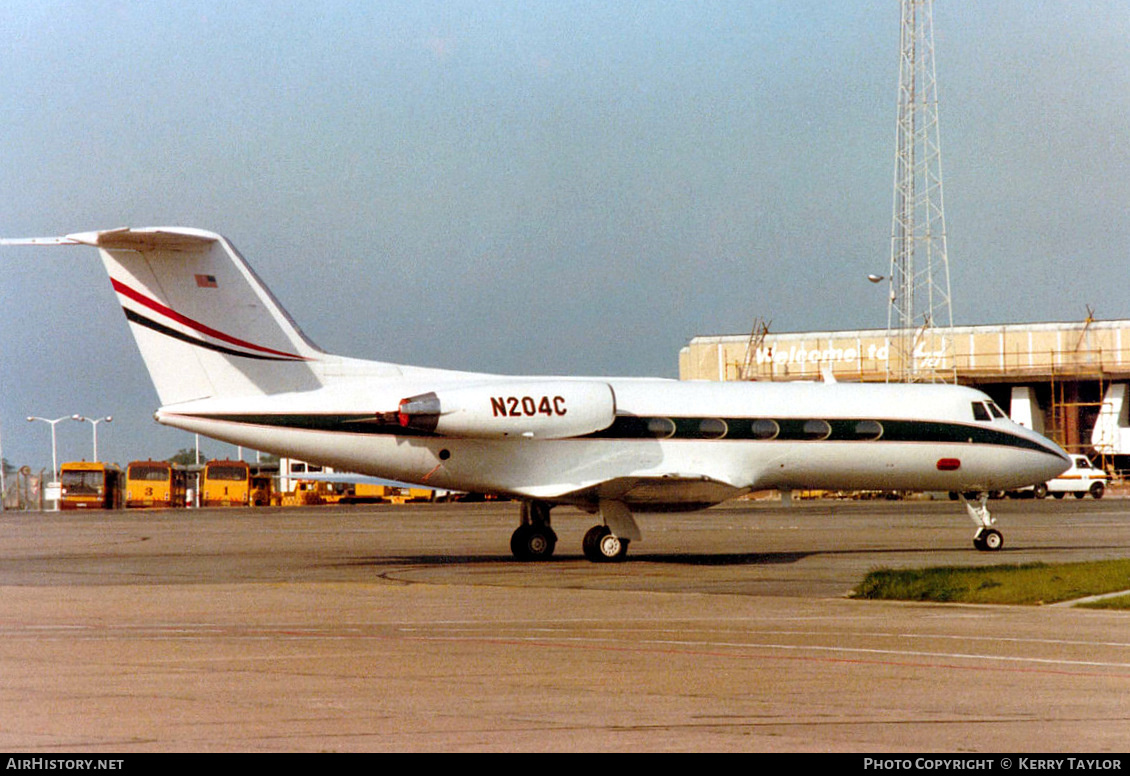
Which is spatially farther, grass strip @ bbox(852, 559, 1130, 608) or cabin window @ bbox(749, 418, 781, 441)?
cabin window @ bbox(749, 418, 781, 441)

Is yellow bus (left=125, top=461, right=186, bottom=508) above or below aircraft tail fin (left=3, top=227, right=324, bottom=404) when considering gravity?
below

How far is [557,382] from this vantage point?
77.6 ft

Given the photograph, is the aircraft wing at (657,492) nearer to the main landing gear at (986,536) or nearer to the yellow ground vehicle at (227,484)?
the main landing gear at (986,536)

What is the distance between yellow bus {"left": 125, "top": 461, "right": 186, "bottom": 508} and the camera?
2965 inches

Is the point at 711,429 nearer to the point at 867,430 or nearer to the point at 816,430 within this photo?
the point at 816,430

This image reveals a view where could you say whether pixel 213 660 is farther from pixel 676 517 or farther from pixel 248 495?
pixel 248 495

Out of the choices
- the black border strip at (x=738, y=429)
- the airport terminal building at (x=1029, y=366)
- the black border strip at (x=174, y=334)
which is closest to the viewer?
the black border strip at (x=174, y=334)

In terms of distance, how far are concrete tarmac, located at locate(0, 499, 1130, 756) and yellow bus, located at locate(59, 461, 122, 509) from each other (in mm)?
53269

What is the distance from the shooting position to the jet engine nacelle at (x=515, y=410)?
73.4 ft

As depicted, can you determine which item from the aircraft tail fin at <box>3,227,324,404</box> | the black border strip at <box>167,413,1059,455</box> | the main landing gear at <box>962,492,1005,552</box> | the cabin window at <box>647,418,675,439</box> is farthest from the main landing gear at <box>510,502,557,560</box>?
the main landing gear at <box>962,492,1005,552</box>

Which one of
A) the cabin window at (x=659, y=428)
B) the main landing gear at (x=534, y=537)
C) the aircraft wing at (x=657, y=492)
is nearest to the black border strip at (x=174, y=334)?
the aircraft wing at (x=657, y=492)

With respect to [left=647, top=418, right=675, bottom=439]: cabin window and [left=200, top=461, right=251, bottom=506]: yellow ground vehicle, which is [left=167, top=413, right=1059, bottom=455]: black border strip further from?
[left=200, top=461, right=251, bottom=506]: yellow ground vehicle

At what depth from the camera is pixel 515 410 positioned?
75.4ft

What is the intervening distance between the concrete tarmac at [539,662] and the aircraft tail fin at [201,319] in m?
3.24
